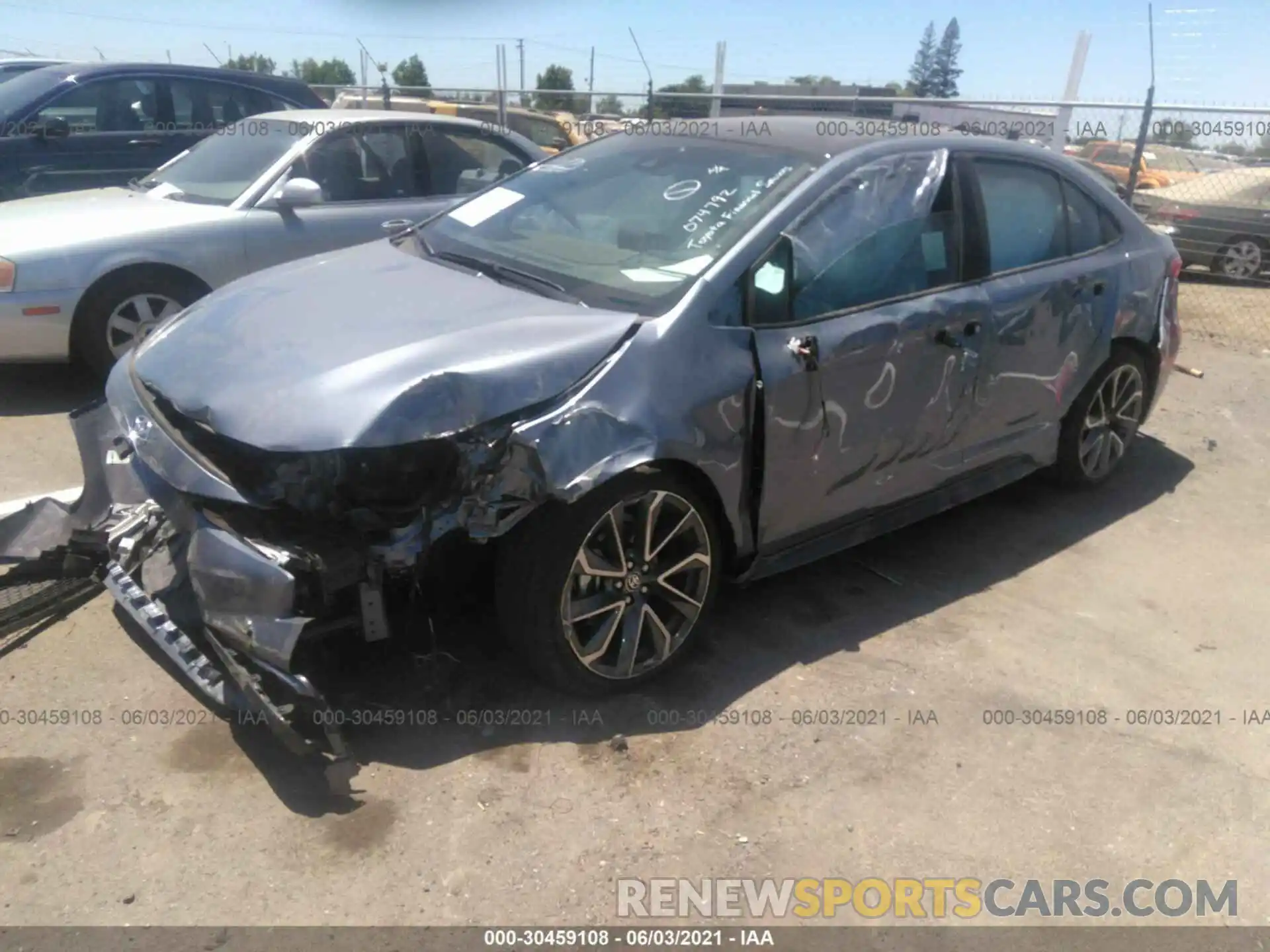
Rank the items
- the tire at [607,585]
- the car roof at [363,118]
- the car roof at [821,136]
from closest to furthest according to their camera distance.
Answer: the tire at [607,585] < the car roof at [821,136] < the car roof at [363,118]

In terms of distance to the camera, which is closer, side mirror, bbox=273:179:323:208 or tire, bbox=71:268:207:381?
tire, bbox=71:268:207:381

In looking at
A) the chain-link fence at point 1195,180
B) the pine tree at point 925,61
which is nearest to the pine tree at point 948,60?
the pine tree at point 925,61

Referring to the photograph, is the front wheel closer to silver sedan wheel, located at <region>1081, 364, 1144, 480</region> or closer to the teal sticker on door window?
silver sedan wheel, located at <region>1081, 364, 1144, 480</region>

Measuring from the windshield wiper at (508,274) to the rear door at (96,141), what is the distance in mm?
5673

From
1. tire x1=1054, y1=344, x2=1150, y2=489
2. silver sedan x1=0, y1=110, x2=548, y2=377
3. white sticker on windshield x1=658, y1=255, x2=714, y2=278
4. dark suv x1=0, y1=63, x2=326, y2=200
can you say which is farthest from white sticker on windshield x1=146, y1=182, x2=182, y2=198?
tire x1=1054, y1=344, x2=1150, y2=489

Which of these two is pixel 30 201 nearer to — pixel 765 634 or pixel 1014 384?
pixel 765 634

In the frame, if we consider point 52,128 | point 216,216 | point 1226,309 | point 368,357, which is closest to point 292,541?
point 368,357

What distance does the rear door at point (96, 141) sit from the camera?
26.3 ft

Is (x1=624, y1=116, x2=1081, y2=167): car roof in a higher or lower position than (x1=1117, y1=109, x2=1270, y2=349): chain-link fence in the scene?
higher

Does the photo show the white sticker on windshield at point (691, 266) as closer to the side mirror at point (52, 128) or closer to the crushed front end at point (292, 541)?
the crushed front end at point (292, 541)

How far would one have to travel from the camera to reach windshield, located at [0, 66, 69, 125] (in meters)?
8.02

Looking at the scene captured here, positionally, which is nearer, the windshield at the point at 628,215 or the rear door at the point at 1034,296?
the windshield at the point at 628,215

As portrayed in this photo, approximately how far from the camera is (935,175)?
4051 millimetres

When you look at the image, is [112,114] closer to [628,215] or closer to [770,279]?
[628,215]
